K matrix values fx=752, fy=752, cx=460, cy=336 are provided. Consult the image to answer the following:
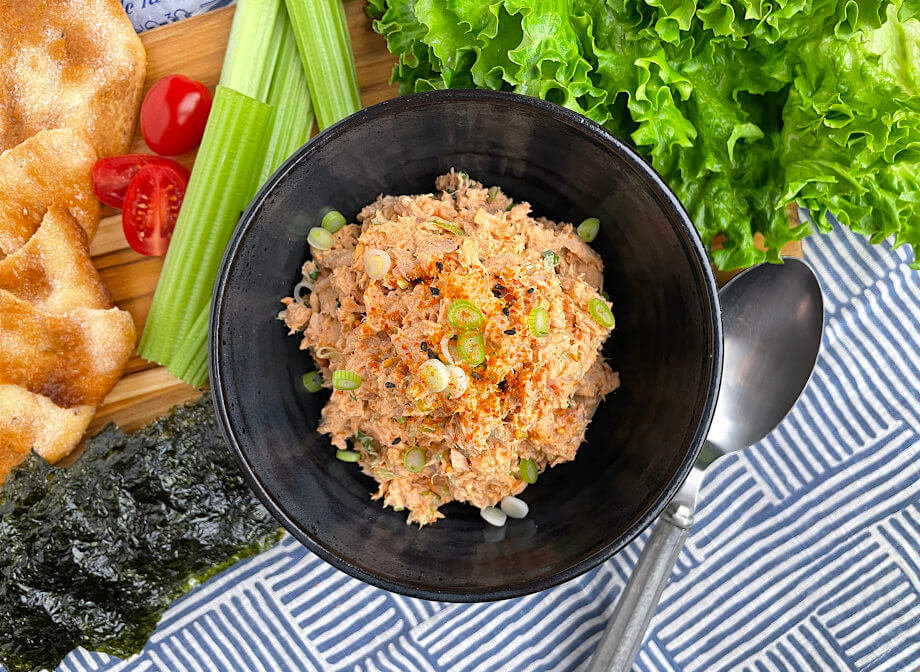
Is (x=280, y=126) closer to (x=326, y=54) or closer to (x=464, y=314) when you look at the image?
(x=326, y=54)

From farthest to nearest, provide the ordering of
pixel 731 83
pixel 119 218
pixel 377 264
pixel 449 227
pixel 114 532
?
pixel 119 218
pixel 114 532
pixel 731 83
pixel 449 227
pixel 377 264

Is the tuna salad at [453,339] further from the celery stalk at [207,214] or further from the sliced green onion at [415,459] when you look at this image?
the celery stalk at [207,214]

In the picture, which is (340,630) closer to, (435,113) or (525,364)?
(525,364)

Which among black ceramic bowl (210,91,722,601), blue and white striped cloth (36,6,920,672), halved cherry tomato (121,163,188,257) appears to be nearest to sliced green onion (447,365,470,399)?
black ceramic bowl (210,91,722,601)

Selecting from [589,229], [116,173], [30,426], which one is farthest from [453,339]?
[30,426]

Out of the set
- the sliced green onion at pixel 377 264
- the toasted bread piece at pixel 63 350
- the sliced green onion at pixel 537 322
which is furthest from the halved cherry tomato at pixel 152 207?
the sliced green onion at pixel 537 322

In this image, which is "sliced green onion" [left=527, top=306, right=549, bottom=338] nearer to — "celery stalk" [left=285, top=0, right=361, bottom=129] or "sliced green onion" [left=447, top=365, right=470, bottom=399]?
"sliced green onion" [left=447, top=365, right=470, bottom=399]
